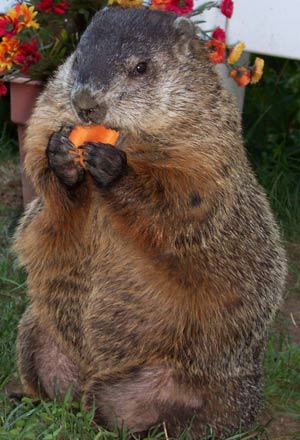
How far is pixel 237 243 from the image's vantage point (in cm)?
344

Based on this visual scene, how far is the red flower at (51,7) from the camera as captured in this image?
4.61 meters

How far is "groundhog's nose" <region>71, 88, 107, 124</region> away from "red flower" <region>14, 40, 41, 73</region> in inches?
67.9

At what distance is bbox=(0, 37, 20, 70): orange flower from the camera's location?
14.9 feet

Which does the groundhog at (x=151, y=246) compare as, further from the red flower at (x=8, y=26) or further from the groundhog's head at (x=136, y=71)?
the red flower at (x=8, y=26)

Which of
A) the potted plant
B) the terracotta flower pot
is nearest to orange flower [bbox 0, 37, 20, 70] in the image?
the potted plant

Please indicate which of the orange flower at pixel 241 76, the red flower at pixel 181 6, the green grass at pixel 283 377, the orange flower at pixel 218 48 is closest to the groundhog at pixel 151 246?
the green grass at pixel 283 377

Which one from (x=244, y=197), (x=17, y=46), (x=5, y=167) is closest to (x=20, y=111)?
(x=17, y=46)

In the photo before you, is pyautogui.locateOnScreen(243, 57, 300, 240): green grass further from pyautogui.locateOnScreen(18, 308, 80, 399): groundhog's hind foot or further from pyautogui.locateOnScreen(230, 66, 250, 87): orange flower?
pyautogui.locateOnScreen(18, 308, 80, 399): groundhog's hind foot

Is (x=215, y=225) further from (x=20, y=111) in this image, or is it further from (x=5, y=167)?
(x=5, y=167)

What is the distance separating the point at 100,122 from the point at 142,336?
0.84 metres

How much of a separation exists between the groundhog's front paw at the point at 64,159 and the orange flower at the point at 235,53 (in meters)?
1.48

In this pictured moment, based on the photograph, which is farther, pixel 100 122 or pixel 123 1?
pixel 123 1

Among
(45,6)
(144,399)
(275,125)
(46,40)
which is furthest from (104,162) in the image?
(275,125)

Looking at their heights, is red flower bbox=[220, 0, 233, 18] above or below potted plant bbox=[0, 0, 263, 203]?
above
